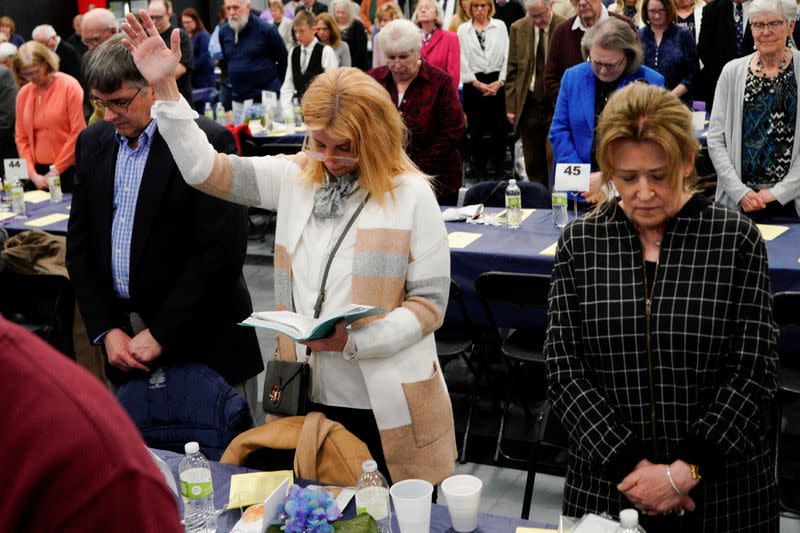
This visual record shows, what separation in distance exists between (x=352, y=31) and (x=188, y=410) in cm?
809

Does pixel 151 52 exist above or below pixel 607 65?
above

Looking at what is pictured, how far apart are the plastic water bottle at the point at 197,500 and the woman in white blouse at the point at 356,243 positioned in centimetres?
39

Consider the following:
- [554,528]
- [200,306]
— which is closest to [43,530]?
[554,528]

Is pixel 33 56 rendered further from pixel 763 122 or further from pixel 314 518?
pixel 314 518

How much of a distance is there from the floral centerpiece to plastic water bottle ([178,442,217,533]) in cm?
21

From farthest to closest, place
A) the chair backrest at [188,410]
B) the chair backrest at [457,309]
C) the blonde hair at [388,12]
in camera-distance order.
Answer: the blonde hair at [388,12] < the chair backrest at [457,309] < the chair backrest at [188,410]

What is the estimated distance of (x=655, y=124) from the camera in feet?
6.31

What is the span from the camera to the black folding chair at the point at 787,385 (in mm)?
3182

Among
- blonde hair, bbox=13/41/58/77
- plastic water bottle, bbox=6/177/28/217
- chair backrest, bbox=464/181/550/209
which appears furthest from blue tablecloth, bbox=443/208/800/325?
blonde hair, bbox=13/41/58/77

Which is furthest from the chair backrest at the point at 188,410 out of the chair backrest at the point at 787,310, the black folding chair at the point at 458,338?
the chair backrest at the point at 787,310

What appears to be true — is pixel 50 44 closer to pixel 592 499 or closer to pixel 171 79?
pixel 171 79

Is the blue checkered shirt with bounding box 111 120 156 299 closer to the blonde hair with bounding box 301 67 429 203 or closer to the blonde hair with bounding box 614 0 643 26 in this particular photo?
the blonde hair with bounding box 301 67 429 203

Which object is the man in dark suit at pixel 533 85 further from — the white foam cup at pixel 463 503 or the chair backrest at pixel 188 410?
the white foam cup at pixel 463 503

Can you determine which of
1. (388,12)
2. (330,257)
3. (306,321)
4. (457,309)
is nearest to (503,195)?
(457,309)
